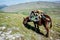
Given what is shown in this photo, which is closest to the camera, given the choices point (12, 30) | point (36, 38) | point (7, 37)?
point (7, 37)

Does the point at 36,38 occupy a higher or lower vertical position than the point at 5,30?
lower

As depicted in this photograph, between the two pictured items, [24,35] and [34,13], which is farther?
[34,13]

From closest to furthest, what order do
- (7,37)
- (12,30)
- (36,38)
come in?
(7,37) → (12,30) → (36,38)

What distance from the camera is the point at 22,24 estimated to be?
1958 centimetres

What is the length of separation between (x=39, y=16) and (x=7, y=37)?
4420mm

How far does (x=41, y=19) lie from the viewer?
63.0 feet

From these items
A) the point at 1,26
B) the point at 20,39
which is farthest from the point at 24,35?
the point at 1,26

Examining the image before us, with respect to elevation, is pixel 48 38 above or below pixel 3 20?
below

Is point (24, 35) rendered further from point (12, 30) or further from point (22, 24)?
point (22, 24)

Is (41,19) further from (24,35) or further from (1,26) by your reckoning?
(1,26)

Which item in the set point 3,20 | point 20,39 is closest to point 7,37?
point 20,39

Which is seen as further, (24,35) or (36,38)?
(36,38)

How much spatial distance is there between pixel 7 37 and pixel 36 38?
3458 millimetres

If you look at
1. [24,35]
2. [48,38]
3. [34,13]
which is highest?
[34,13]
